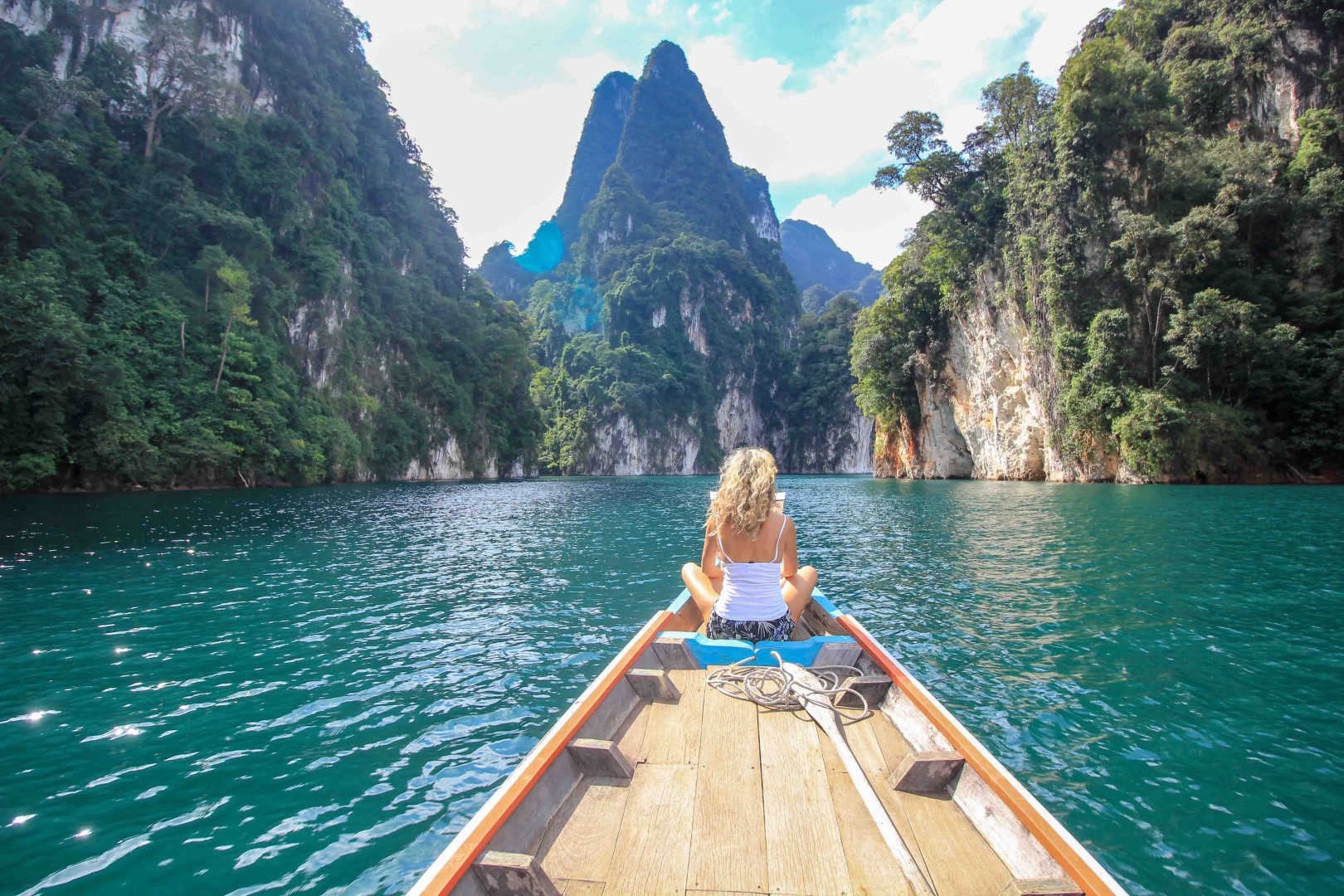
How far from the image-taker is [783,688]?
3.54 m

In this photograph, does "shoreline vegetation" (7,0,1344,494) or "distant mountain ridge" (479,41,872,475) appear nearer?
"shoreline vegetation" (7,0,1344,494)

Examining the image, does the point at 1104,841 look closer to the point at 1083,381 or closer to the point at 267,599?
the point at 267,599

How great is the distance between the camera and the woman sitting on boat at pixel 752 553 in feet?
14.0

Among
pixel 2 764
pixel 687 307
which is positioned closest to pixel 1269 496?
pixel 2 764

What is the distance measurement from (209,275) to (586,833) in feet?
127

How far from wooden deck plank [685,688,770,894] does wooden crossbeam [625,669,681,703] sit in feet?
0.80

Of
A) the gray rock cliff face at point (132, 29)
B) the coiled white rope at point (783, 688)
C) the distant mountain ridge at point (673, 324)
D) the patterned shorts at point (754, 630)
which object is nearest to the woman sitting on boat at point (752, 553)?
the patterned shorts at point (754, 630)

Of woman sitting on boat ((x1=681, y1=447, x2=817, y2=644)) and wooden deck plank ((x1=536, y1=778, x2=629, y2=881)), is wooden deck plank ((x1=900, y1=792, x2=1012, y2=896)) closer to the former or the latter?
wooden deck plank ((x1=536, y1=778, x2=629, y2=881))

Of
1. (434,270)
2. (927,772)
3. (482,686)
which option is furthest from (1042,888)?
(434,270)

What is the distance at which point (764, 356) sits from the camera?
10800 centimetres

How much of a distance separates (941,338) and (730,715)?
47.0 meters

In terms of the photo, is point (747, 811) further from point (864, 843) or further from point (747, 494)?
point (747, 494)

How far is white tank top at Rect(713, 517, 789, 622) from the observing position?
4.43 metres

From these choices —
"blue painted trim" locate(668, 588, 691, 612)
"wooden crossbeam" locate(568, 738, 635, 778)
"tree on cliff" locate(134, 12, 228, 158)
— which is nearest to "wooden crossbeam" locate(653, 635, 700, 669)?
"blue painted trim" locate(668, 588, 691, 612)
